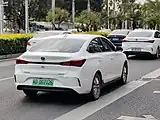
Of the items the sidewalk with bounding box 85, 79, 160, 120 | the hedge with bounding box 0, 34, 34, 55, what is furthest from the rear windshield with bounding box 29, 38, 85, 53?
the hedge with bounding box 0, 34, 34, 55

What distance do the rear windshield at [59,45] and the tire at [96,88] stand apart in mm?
776

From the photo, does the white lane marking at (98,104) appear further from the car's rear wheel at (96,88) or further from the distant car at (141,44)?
the distant car at (141,44)

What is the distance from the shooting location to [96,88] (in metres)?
8.45

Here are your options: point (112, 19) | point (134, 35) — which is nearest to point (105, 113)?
point (134, 35)

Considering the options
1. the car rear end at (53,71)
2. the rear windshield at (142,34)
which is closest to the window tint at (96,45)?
the car rear end at (53,71)

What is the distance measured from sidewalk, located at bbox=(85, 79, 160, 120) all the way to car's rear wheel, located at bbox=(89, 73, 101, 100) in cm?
49

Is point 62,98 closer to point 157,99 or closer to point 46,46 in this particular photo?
point 46,46

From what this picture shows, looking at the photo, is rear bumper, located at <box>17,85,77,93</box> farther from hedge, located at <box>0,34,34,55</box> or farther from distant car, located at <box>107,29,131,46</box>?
distant car, located at <box>107,29,131,46</box>

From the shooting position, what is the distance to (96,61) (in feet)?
27.7

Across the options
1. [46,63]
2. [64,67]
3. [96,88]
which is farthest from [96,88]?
[46,63]

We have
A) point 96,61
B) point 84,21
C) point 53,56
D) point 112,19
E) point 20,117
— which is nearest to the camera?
point 20,117

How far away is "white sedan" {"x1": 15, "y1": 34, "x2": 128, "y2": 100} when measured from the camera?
776 cm

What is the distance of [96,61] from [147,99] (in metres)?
1.42

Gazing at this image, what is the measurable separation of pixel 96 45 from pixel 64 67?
1517 millimetres
